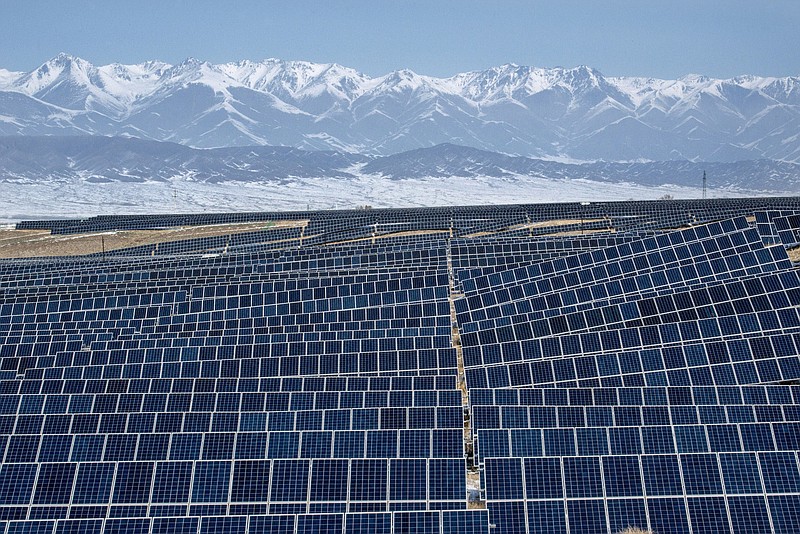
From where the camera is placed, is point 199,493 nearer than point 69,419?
Yes

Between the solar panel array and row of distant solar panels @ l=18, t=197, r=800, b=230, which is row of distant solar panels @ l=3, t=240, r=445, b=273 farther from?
row of distant solar panels @ l=18, t=197, r=800, b=230

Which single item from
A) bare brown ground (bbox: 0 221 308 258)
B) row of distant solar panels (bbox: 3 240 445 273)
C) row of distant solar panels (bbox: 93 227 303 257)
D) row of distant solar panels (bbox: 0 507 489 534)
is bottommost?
row of distant solar panels (bbox: 0 507 489 534)

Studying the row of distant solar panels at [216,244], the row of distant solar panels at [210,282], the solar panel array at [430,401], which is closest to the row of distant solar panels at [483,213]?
the row of distant solar panels at [216,244]

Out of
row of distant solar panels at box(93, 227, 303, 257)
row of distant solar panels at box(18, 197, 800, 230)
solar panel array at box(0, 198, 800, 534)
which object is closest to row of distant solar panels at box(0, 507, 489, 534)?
solar panel array at box(0, 198, 800, 534)

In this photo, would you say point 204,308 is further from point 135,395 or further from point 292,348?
point 135,395

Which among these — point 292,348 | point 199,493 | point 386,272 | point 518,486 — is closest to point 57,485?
point 199,493

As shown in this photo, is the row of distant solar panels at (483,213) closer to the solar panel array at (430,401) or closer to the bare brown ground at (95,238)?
the bare brown ground at (95,238)

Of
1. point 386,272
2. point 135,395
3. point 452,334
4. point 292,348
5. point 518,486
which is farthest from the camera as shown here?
point 386,272

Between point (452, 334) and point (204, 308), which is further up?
point (204, 308)
